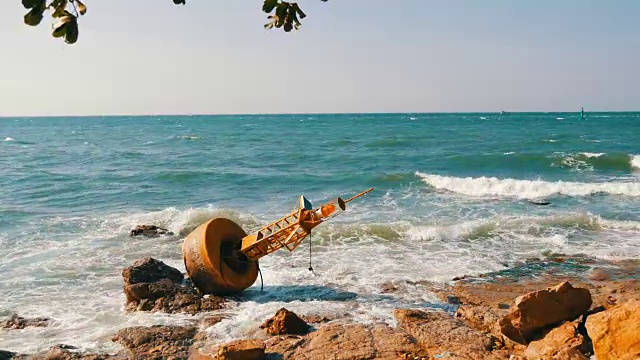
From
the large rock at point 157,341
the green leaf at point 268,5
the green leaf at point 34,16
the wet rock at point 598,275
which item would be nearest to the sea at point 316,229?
the large rock at point 157,341

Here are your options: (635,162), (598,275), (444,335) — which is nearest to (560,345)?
(444,335)

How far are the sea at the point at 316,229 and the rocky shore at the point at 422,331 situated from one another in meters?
0.38

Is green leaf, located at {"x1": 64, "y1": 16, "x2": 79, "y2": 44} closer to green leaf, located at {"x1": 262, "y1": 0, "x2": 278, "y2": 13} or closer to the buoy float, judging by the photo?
green leaf, located at {"x1": 262, "y1": 0, "x2": 278, "y2": 13}

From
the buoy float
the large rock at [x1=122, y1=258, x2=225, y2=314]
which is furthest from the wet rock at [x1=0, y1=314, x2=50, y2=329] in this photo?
the buoy float

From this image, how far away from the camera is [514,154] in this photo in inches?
1465

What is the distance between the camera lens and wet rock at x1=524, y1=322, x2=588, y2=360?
255 inches

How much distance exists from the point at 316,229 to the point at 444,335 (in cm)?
883

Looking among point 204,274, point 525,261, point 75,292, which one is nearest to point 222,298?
point 204,274

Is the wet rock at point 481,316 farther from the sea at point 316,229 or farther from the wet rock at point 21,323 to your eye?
the wet rock at point 21,323

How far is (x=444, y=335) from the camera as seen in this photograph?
8.09 meters

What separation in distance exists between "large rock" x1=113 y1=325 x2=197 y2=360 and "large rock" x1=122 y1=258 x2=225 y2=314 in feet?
3.25

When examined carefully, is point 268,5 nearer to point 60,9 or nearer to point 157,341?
point 60,9

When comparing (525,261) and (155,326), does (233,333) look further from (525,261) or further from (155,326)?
(525,261)

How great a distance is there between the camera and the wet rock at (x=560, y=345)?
6473mm
